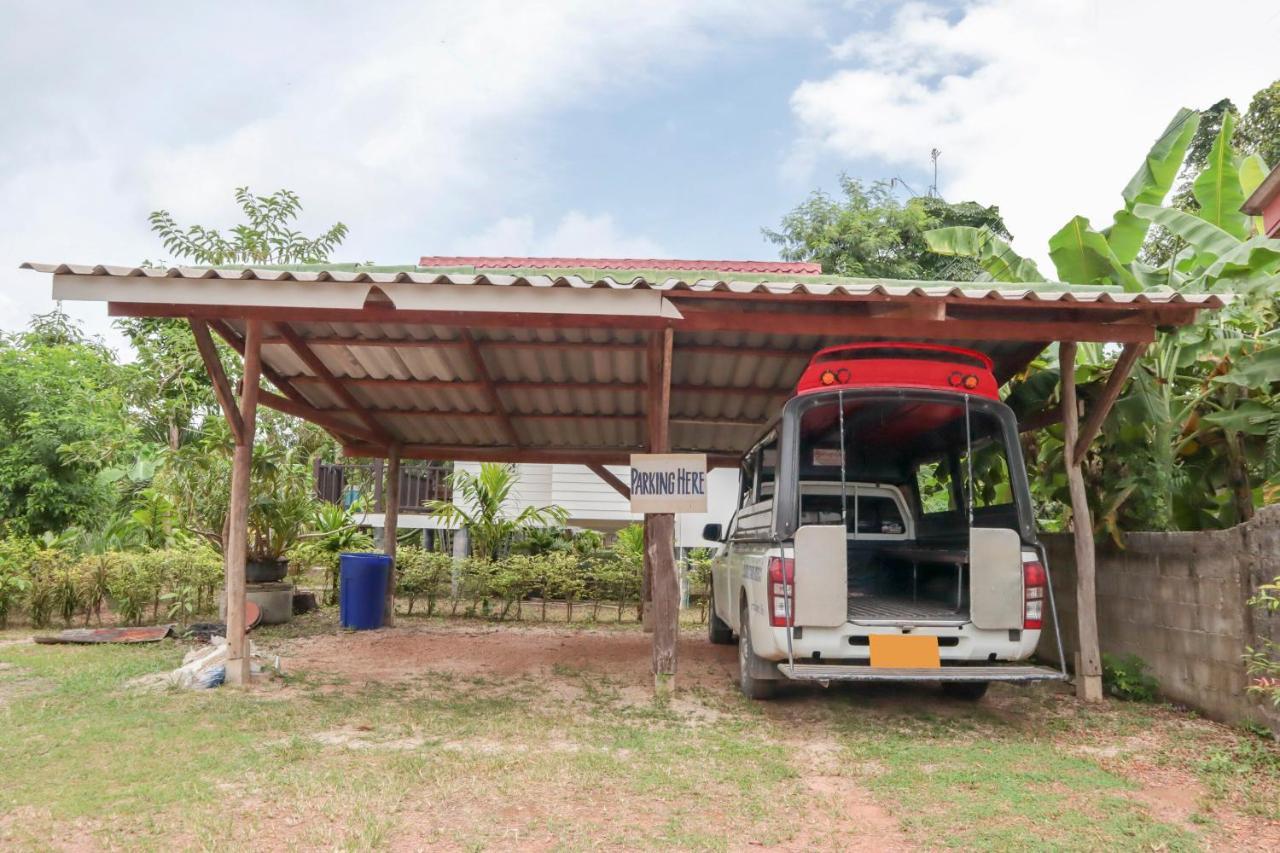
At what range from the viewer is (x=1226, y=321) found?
7.36 m

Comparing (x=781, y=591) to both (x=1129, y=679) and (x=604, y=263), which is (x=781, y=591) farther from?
(x=604, y=263)

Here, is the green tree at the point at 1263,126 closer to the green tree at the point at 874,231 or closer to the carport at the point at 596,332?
the green tree at the point at 874,231

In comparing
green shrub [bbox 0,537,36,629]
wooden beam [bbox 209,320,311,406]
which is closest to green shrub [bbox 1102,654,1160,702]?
wooden beam [bbox 209,320,311,406]

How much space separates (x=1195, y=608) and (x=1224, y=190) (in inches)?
154

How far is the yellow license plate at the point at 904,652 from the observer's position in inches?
218

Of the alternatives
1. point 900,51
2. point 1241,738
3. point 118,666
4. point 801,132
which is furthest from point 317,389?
point 801,132

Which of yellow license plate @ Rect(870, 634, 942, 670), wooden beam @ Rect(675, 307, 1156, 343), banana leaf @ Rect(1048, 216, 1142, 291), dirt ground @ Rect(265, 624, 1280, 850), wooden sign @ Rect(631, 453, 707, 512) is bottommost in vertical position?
dirt ground @ Rect(265, 624, 1280, 850)

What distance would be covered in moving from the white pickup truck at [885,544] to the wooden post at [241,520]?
407 cm

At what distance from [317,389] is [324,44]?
3981 millimetres

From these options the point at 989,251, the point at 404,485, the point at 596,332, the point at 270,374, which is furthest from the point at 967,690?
the point at 404,485

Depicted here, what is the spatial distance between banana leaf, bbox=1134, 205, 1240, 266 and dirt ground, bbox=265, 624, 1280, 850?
3670 mm

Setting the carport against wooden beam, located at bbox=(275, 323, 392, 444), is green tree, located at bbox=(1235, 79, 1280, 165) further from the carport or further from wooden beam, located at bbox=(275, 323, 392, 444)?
wooden beam, located at bbox=(275, 323, 392, 444)

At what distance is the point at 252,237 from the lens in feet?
57.1

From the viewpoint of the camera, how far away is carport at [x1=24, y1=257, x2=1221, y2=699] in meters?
5.96
